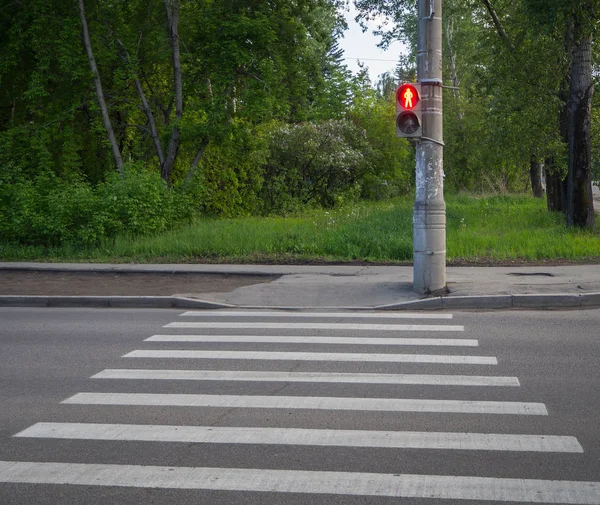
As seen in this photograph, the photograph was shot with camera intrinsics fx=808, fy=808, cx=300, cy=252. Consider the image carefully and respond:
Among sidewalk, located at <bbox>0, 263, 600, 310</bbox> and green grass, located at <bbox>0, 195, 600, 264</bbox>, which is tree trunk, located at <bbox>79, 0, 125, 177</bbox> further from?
sidewalk, located at <bbox>0, 263, 600, 310</bbox>

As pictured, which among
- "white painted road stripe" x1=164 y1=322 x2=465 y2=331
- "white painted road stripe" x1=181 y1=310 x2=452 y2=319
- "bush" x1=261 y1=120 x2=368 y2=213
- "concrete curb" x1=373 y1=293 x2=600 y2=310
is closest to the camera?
"white painted road stripe" x1=164 y1=322 x2=465 y2=331

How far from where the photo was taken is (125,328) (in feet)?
36.1

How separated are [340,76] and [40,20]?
133 ft

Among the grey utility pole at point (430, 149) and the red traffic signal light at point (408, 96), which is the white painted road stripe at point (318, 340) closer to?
the grey utility pole at point (430, 149)

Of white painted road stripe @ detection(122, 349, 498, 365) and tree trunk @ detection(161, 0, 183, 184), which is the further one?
tree trunk @ detection(161, 0, 183, 184)

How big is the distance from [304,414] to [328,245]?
11963mm

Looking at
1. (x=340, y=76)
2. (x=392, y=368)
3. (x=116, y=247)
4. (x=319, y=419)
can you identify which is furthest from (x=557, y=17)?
(x=340, y=76)

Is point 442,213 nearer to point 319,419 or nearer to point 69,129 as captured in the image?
point 319,419

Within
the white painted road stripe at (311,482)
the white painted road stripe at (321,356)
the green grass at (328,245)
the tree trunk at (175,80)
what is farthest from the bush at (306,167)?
the white painted road stripe at (311,482)

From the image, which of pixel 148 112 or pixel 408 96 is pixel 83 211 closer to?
pixel 148 112

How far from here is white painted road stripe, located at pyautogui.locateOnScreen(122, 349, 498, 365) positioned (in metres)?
8.49

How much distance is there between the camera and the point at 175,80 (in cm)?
2619

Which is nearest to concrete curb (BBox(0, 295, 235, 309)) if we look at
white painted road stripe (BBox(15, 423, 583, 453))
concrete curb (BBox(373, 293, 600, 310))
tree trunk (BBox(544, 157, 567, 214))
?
concrete curb (BBox(373, 293, 600, 310))

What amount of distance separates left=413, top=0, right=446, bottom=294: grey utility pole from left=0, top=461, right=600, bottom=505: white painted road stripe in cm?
779
